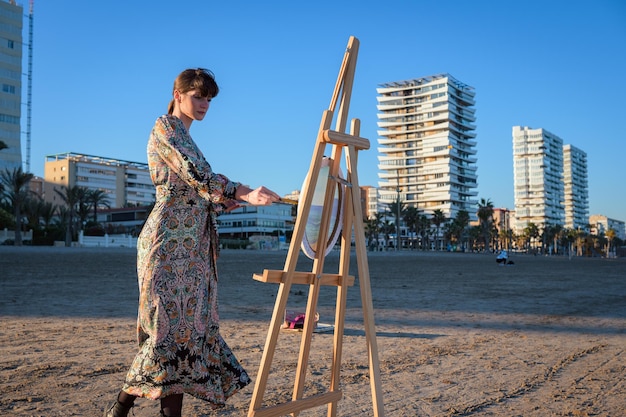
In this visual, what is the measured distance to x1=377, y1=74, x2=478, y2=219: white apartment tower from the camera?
500 ft

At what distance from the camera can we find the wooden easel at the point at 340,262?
2859 mm

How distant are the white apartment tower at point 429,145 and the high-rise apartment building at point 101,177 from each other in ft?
209

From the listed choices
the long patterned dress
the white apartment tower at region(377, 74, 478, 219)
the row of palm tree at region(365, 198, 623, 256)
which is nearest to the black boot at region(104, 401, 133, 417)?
the long patterned dress

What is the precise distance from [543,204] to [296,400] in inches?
8131

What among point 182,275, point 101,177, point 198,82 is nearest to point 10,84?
point 101,177

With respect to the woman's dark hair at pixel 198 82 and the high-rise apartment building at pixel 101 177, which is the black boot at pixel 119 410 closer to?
the woman's dark hair at pixel 198 82

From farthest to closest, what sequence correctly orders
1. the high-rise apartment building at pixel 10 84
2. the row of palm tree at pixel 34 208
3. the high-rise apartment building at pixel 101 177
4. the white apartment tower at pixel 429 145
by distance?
the white apartment tower at pixel 429 145 → the high-rise apartment building at pixel 101 177 → the high-rise apartment building at pixel 10 84 → the row of palm tree at pixel 34 208

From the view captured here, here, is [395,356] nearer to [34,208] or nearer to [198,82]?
[198,82]

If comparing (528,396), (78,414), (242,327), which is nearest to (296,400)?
(78,414)

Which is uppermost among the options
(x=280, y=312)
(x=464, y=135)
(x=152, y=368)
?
(x=464, y=135)

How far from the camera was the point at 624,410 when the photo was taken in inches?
141

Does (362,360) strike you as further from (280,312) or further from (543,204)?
(543,204)

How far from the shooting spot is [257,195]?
2.63 m

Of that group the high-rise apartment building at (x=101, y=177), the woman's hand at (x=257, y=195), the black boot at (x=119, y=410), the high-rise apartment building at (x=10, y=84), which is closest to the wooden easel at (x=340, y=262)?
the woman's hand at (x=257, y=195)
